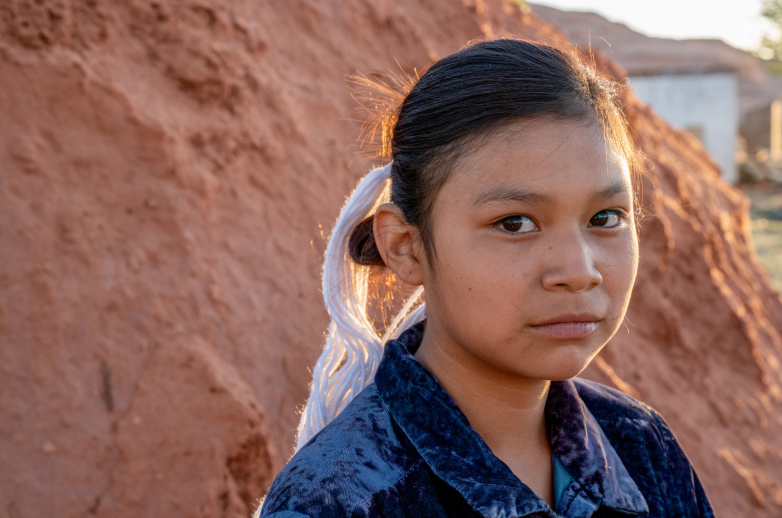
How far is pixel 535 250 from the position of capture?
1321 mm

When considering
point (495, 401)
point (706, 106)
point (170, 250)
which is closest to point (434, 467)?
point (495, 401)

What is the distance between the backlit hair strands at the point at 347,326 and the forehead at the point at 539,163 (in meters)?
0.37

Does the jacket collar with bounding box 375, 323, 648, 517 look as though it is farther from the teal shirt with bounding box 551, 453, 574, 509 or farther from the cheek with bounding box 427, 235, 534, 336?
the cheek with bounding box 427, 235, 534, 336

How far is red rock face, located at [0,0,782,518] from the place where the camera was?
2.47 meters

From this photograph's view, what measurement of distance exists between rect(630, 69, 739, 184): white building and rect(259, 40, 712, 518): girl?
19467 millimetres

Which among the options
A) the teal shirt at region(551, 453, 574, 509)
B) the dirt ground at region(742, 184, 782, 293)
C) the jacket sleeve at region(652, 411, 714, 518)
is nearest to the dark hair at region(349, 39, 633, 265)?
the teal shirt at region(551, 453, 574, 509)

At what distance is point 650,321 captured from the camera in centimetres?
454

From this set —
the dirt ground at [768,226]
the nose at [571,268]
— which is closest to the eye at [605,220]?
the nose at [571,268]

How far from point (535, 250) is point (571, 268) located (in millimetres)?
77

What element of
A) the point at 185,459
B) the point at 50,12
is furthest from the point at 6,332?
the point at 50,12

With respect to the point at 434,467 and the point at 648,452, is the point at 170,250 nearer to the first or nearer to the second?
the point at 434,467

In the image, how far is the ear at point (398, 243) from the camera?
5.06 ft

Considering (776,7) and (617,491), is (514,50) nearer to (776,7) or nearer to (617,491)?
(617,491)

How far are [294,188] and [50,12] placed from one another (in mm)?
1300
